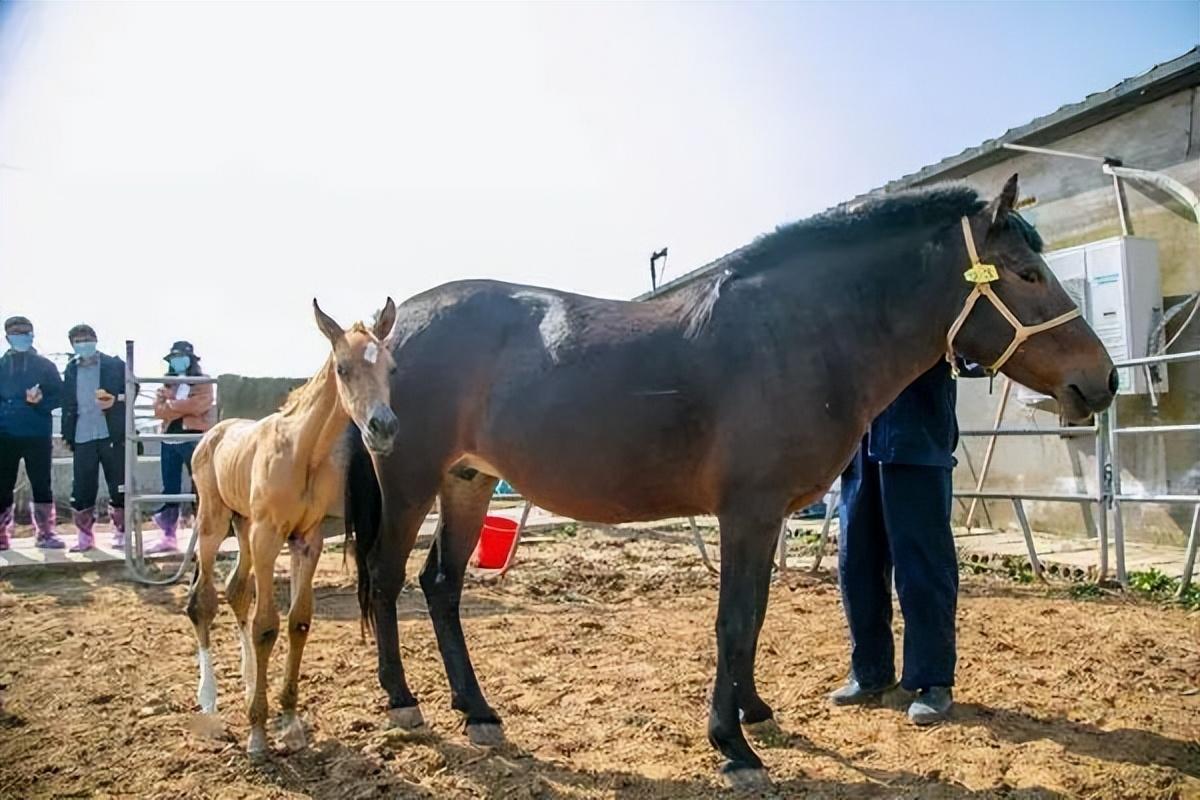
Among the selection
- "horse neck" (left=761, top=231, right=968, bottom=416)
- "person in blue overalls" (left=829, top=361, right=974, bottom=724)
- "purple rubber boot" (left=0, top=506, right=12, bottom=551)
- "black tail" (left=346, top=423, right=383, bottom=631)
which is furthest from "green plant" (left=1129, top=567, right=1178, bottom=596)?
"purple rubber boot" (left=0, top=506, right=12, bottom=551)

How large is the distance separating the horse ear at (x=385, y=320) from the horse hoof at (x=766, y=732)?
2280 mm

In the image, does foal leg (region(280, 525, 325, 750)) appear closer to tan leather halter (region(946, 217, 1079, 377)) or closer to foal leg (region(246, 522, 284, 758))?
foal leg (region(246, 522, 284, 758))

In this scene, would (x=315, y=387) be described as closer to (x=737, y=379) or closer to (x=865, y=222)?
(x=737, y=379)

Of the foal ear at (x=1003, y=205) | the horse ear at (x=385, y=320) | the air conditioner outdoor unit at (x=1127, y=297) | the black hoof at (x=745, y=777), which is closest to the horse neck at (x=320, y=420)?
the horse ear at (x=385, y=320)

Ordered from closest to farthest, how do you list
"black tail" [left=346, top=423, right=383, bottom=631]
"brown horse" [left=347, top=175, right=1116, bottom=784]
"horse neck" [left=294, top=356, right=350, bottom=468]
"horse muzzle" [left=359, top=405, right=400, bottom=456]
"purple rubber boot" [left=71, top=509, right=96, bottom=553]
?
"horse muzzle" [left=359, top=405, right=400, bottom=456]
"brown horse" [left=347, top=175, right=1116, bottom=784]
"horse neck" [left=294, top=356, right=350, bottom=468]
"black tail" [left=346, top=423, right=383, bottom=631]
"purple rubber boot" [left=71, top=509, right=96, bottom=553]

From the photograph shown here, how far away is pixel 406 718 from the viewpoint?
3.62 meters

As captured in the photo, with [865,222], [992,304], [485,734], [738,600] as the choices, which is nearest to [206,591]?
[485,734]

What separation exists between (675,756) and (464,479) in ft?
5.41

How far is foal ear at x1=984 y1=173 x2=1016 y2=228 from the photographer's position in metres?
3.28

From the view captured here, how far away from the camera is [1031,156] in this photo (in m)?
8.73

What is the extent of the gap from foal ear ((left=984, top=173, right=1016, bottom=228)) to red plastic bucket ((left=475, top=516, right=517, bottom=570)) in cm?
538

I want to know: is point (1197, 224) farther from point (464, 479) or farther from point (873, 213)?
point (464, 479)

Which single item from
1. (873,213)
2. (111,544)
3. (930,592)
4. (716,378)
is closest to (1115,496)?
(930,592)

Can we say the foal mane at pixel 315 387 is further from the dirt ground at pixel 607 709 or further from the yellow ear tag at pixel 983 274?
the yellow ear tag at pixel 983 274
